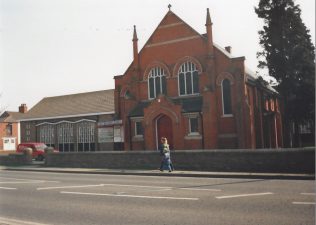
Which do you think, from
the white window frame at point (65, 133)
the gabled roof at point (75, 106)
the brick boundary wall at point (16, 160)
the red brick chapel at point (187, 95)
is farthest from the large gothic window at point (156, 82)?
the white window frame at point (65, 133)

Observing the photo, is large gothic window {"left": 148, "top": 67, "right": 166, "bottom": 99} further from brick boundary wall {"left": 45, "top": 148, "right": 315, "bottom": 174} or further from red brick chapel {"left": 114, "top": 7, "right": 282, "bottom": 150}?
brick boundary wall {"left": 45, "top": 148, "right": 315, "bottom": 174}

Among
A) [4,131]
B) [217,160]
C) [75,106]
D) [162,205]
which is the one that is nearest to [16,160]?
[75,106]

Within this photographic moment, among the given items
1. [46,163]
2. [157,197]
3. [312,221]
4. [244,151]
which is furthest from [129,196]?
[46,163]

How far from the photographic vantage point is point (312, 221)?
24.4ft

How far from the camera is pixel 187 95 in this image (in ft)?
95.2

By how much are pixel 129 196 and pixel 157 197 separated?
93 cm

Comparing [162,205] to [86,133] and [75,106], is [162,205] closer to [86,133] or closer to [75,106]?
[86,133]

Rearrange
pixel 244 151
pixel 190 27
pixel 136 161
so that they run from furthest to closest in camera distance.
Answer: pixel 190 27 < pixel 136 161 < pixel 244 151

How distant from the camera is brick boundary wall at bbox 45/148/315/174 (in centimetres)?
1688

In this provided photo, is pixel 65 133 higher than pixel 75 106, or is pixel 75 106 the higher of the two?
pixel 75 106

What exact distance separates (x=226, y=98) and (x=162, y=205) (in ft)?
60.6

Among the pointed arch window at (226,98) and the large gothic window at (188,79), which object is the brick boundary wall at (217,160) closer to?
the pointed arch window at (226,98)

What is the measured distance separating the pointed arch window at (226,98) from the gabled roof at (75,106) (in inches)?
582

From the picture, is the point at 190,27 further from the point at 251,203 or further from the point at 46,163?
the point at 251,203
